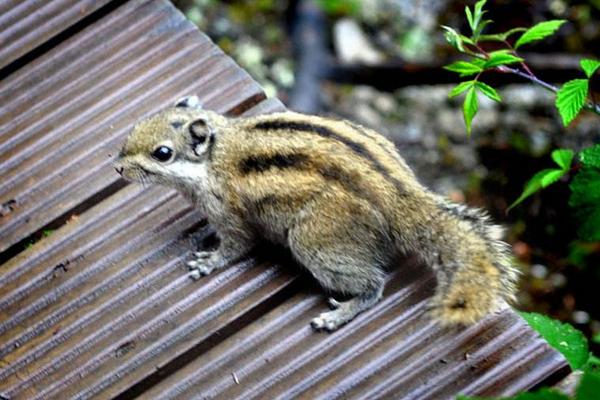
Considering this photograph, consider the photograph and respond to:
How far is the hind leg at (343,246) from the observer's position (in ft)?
11.2

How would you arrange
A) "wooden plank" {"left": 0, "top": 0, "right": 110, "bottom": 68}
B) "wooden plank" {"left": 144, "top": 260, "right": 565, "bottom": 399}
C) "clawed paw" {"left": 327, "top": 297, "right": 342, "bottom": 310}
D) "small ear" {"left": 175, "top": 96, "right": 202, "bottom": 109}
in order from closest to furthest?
"wooden plank" {"left": 144, "top": 260, "right": 565, "bottom": 399} < "clawed paw" {"left": 327, "top": 297, "right": 342, "bottom": 310} < "small ear" {"left": 175, "top": 96, "right": 202, "bottom": 109} < "wooden plank" {"left": 0, "top": 0, "right": 110, "bottom": 68}

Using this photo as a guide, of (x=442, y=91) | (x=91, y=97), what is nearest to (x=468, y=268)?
(x=91, y=97)

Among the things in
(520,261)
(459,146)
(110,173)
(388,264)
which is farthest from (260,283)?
(459,146)

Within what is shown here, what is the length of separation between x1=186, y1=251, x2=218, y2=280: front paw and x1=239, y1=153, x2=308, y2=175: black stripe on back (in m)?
0.50

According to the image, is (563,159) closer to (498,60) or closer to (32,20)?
(498,60)

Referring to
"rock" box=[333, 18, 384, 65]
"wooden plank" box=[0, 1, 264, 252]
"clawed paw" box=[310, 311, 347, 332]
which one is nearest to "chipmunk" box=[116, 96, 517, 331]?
"clawed paw" box=[310, 311, 347, 332]

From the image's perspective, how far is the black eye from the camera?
→ 3912 millimetres

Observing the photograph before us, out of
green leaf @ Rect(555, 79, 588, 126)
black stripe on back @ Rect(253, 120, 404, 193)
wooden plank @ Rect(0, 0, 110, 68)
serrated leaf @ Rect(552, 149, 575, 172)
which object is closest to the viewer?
green leaf @ Rect(555, 79, 588, 126)

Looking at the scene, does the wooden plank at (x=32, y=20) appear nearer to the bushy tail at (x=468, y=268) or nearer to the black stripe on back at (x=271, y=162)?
the black stripe on back at (x=271, y=162)

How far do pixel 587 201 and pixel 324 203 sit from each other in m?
1.06

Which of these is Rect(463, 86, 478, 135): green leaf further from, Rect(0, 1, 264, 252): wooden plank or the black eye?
the black eye

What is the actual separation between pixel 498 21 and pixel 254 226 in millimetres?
4343

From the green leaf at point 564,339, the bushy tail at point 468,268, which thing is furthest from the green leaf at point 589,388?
the green leaf at point 564,339

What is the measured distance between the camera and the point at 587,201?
3621 millimetres
